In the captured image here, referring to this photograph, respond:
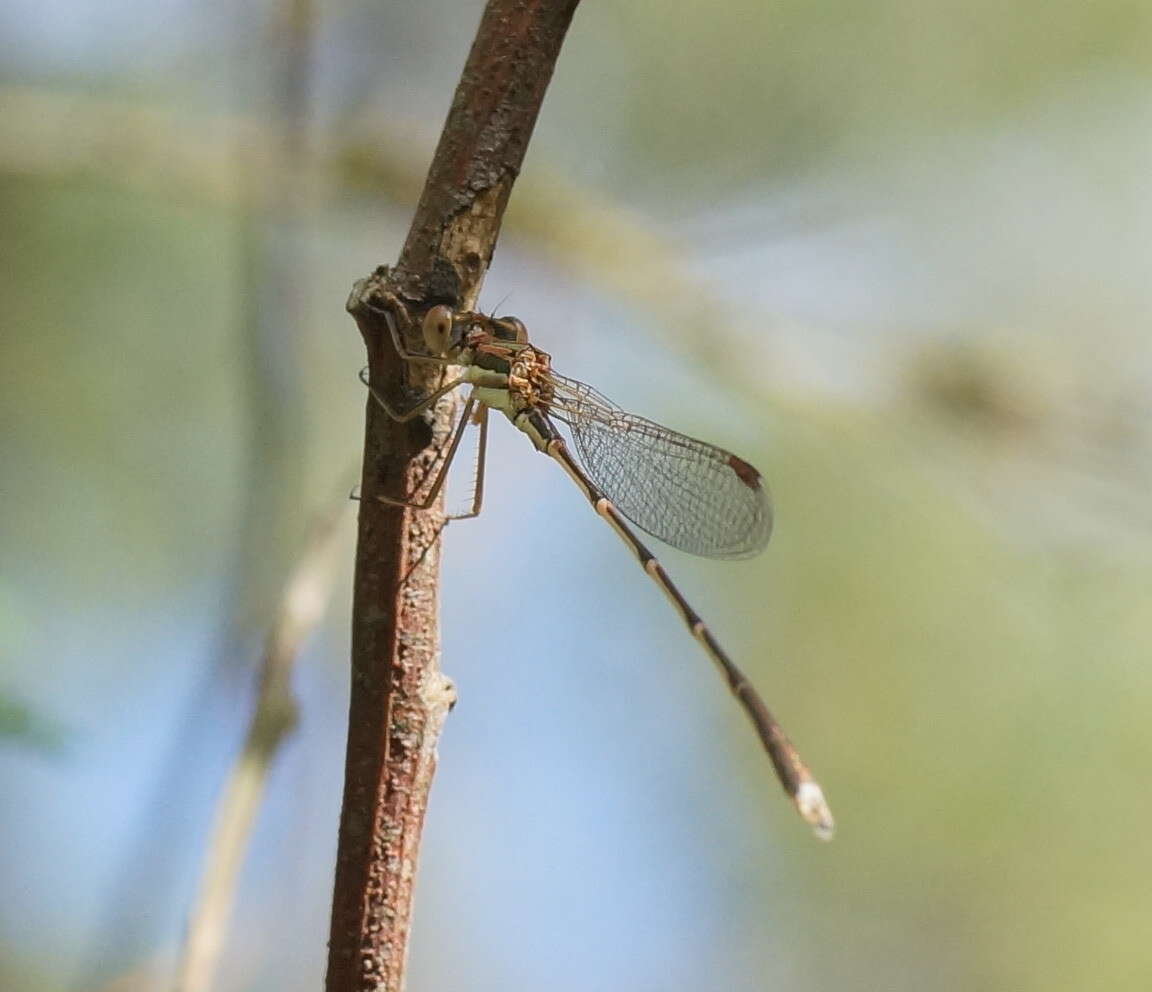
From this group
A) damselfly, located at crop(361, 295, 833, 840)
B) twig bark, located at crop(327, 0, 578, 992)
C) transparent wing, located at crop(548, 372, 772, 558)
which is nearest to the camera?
twig bark, located at crop(327, 0, 578, 992)

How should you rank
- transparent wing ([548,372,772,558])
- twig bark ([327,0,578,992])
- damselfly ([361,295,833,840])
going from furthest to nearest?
transparent wing ([548,372,772,558])
damselfly ([361,295,833,840])
twig bark ([327,0,578,992])

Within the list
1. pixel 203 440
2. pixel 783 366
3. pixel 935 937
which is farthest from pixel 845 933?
pixel 203 440

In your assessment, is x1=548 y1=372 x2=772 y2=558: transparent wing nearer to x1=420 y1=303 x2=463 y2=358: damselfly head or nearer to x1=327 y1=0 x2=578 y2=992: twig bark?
x1=420 y1=303 x2=463 y2=358: damselfly head

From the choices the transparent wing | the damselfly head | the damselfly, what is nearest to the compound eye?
the damselfly head

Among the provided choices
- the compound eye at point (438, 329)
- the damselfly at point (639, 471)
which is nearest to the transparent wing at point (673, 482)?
the damselfly at point (639, 471)

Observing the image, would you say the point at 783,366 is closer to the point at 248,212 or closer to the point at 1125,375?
the point at 1125,375

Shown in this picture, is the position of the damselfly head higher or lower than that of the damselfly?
lower

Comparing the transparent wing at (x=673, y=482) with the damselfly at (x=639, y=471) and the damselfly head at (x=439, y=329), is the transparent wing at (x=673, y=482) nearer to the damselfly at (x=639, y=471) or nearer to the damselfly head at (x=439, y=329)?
the damselfly at (x=639, y=471)

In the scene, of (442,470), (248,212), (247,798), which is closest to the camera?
(442,470)
